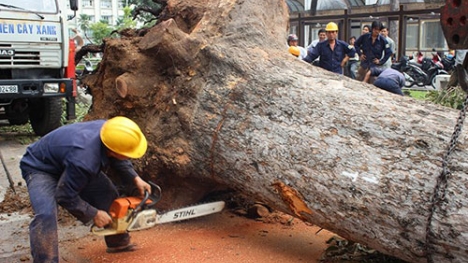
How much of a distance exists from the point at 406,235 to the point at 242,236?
1697 mm

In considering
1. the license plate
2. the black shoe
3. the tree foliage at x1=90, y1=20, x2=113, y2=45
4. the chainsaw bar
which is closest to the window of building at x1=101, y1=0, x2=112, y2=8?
the tree foliage at x1=90, y1=20, x2=113, y2=45

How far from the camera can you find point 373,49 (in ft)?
30.8

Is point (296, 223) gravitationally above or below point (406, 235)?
below

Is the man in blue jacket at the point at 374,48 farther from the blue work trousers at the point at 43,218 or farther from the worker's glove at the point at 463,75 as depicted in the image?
the blue work trousers at the point at 43,218

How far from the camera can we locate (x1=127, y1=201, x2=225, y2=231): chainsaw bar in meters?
3.91

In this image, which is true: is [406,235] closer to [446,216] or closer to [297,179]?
[446,216]

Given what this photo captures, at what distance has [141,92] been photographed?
4930mm

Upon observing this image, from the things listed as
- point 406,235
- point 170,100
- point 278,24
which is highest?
point 278,24

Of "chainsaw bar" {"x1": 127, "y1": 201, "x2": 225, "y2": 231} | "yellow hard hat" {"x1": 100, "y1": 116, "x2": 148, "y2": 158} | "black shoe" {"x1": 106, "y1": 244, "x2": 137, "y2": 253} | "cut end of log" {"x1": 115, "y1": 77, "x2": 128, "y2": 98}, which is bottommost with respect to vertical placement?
"black shoe" {"x1": 106, "y1": 244, "x2": 137, "y2": 253}

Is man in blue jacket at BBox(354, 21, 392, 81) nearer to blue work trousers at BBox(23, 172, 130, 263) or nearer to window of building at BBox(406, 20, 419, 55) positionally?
blue work trousers at BBox(23, 172, 130, 263)

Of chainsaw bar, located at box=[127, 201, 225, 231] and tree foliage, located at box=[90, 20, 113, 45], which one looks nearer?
chainsaw bar, located at box=[127, 201, 225, 231]

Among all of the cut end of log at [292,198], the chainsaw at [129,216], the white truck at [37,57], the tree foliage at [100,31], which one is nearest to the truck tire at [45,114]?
the white truck at [37,57]

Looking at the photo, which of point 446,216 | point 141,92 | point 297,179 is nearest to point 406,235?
point 446,216

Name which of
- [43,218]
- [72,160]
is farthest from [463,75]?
[43,218]
